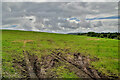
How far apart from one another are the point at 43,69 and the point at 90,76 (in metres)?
6.58

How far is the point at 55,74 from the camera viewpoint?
1292cm

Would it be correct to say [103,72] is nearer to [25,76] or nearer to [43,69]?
[43,69]

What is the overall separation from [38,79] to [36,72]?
5.58 ft

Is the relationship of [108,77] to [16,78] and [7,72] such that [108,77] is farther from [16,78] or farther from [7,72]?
[7,72]

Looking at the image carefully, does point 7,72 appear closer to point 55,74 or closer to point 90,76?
point 55,74

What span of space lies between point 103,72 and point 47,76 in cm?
807

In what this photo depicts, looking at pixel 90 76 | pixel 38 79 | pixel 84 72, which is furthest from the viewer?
pixel 84 72

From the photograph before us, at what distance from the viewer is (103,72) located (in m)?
14.2

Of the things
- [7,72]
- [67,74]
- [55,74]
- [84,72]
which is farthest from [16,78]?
[84,72]

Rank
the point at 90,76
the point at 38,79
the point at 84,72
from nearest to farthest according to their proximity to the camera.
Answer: the point at 38,79
the point at 90,76
the point at 84,72

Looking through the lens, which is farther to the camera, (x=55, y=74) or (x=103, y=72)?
(x=103, y=72)

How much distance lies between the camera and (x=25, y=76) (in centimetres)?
1215

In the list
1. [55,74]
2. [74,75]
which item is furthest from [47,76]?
[74,75]

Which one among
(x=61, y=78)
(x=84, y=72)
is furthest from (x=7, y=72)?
(x=84, y=72)
